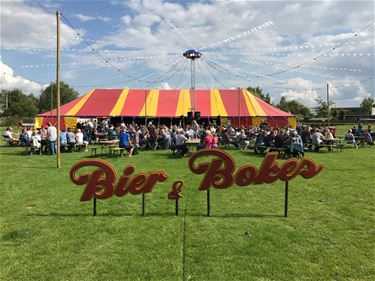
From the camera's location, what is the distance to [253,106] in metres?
22.0

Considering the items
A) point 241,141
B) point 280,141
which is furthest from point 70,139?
point 280,141

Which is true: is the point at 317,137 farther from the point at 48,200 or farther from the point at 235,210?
the point at 48,200

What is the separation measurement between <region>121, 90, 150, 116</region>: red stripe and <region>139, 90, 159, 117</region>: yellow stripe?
217 mm

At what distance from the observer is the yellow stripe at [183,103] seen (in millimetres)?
21939

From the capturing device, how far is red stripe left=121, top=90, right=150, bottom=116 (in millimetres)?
21797

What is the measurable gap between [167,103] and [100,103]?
406 cm

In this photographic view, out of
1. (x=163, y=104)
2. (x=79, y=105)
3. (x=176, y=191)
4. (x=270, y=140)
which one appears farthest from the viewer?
(x=163, y=104)

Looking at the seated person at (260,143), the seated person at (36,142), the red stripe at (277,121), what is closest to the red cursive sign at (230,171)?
the seated person at (260,143)

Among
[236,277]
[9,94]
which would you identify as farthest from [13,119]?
[236,277]

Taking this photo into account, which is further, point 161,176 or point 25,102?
point 25,102

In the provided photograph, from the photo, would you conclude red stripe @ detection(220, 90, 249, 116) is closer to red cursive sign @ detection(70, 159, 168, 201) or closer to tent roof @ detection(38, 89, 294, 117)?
tent roof @ detection(38, 89, 294, 117)

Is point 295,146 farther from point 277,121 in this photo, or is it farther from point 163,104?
point 163,104

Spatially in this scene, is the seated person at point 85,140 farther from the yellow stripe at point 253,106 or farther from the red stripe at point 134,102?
the yellow stripe at point 253,106

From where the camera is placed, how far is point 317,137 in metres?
14.1
